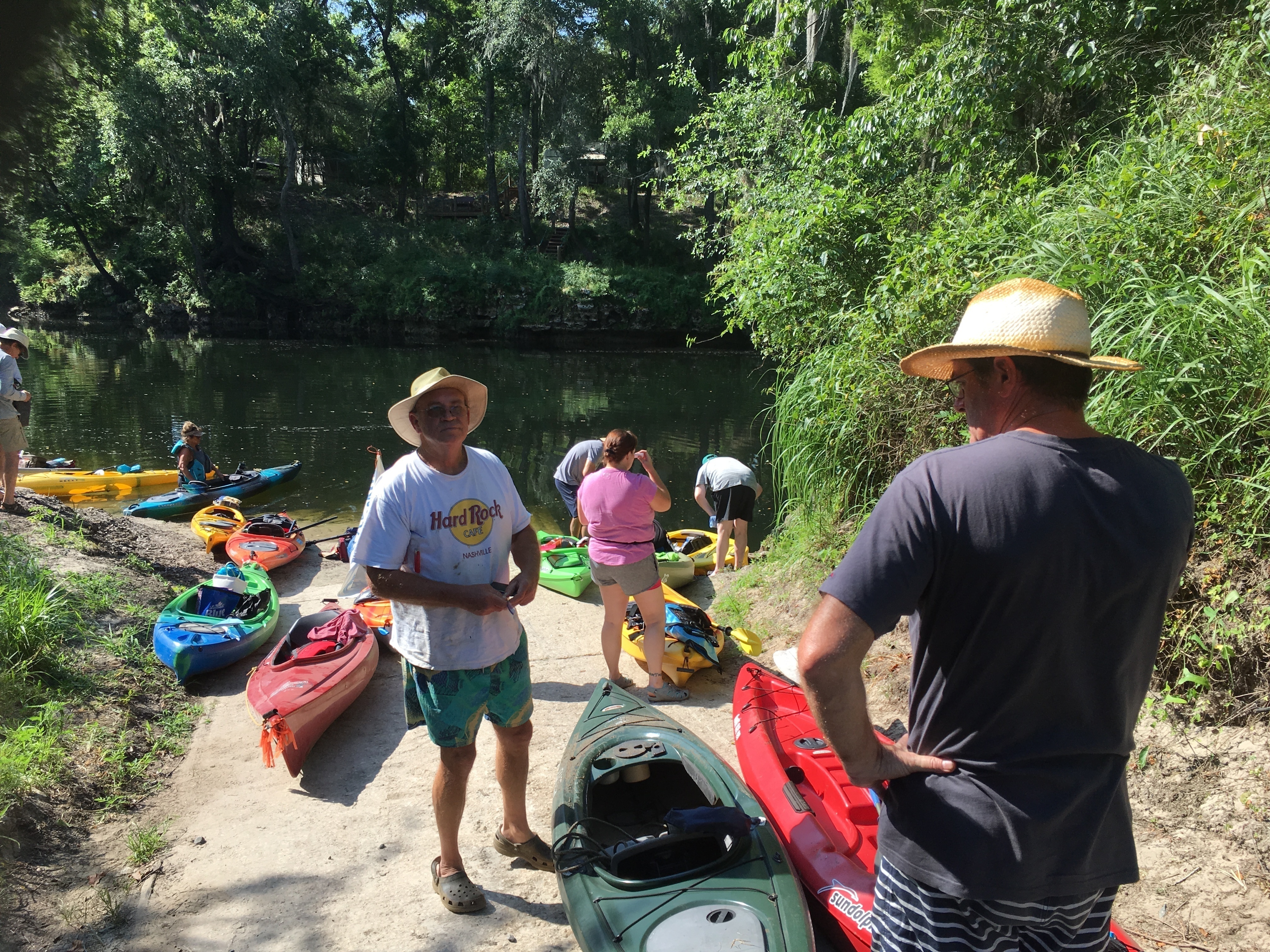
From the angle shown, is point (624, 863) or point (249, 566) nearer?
point (624, 863)

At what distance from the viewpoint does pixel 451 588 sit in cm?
Result: 278

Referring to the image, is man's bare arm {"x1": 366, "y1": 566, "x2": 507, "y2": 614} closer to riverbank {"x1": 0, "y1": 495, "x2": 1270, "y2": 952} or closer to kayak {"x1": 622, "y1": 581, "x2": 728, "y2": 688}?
riverbank {"x1": 0, "y1": 495, "x2": 1270, "y2": 952}

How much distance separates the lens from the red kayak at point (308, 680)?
4.16 metres

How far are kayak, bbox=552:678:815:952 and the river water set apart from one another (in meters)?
7.99

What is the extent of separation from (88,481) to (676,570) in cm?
963

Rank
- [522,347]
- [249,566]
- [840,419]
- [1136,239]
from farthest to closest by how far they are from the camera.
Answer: [522,347], [249,566], [840,419], [1136,239]

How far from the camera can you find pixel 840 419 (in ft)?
18.5

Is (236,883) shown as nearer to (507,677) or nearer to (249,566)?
(507,677)

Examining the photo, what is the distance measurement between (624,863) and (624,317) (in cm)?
3195

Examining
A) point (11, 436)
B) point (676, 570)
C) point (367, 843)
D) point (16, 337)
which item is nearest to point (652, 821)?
point (367, 843)

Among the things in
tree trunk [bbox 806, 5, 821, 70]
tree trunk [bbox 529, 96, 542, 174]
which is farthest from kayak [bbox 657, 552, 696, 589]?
tree trunk [bbox 529, 96, 542, 174]

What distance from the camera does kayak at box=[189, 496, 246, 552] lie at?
9.02 meters

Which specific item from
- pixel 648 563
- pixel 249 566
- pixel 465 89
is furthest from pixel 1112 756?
pixel 465 89

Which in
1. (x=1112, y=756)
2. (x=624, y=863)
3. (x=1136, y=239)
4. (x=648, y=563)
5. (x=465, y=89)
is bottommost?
(x=624, y=863)
